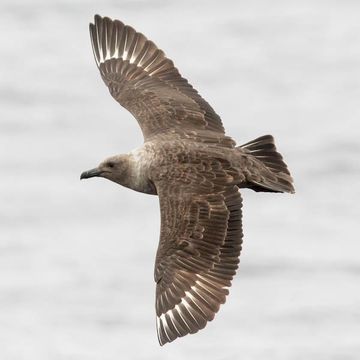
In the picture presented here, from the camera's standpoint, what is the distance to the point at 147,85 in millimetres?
16016

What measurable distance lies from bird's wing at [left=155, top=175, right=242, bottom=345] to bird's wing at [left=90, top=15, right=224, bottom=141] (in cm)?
119

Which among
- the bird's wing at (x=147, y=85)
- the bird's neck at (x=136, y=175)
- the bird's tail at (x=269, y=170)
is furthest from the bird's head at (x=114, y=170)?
the bird's tail at (x=269, y=170)

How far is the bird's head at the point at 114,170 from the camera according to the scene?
15.0m

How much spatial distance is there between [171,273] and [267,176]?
1.41 m

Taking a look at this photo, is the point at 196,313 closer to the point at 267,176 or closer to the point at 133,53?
the point at 267,176

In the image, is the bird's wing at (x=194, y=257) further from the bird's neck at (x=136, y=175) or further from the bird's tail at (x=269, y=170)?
the bird's neck at (x=136, y=175)

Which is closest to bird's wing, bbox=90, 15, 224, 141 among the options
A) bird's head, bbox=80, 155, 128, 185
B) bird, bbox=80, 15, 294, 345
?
bird, bbox=80, 15, 294, 345

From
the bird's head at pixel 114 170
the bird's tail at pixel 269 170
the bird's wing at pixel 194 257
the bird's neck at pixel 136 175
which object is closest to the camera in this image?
the bird's wing at pixel 194 257

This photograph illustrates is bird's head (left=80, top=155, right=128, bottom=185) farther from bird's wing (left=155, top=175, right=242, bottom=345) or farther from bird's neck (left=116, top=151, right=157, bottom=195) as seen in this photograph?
bird's wing (left=155, top=175, right=242, bottom=345)

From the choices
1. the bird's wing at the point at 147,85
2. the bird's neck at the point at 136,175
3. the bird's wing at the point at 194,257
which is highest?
the bird's wing at the point at 147,85

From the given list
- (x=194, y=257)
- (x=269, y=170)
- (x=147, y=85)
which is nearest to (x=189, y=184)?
(x=194, y=257)

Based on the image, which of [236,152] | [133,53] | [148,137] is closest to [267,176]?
[236,152]

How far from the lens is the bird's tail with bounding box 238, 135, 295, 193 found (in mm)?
14477

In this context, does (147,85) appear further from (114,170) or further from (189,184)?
(189,184)
